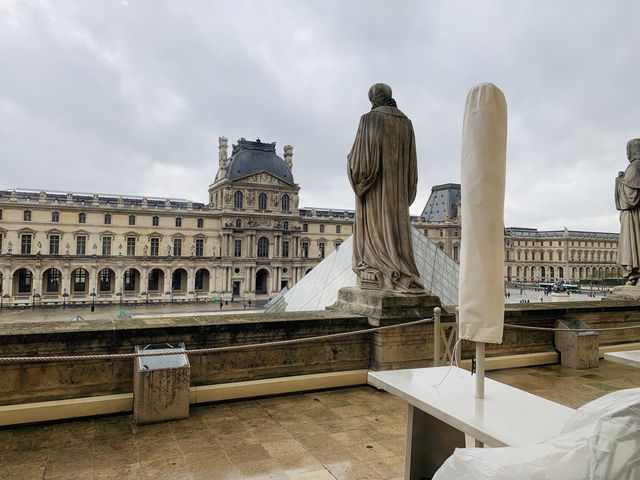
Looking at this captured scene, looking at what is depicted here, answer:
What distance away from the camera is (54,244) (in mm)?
44406

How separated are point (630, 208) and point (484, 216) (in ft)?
23.5

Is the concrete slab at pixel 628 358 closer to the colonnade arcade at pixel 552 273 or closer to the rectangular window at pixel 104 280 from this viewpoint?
the rectangular window at pixel 104 280

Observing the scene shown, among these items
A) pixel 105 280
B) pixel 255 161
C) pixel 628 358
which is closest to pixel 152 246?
pixel 105 280

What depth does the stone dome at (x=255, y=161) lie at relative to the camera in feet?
174

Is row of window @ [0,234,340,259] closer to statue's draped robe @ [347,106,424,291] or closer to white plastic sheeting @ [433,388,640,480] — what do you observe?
statue's draped robe @ [347,106,424,291]

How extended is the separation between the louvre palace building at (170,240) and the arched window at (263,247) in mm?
121

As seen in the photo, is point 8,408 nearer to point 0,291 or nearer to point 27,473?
point 27,473

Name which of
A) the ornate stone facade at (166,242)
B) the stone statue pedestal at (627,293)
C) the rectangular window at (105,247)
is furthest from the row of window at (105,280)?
the stone statue pedestal at (627,293)

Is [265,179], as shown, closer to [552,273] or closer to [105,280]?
[105,280]

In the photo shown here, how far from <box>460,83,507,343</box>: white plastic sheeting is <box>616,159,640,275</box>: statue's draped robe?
6.80m

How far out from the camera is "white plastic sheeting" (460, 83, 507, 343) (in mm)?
1998

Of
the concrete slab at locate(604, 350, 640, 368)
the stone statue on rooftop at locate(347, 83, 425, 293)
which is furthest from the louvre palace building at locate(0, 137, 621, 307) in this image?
the concrete slab at locate(604, 350, 640, 368)

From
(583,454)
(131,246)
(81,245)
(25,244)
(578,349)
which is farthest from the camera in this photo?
(131,246)

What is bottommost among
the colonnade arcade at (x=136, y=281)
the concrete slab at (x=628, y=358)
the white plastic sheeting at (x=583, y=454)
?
the colonnade arcade at (x=136, y=281)
